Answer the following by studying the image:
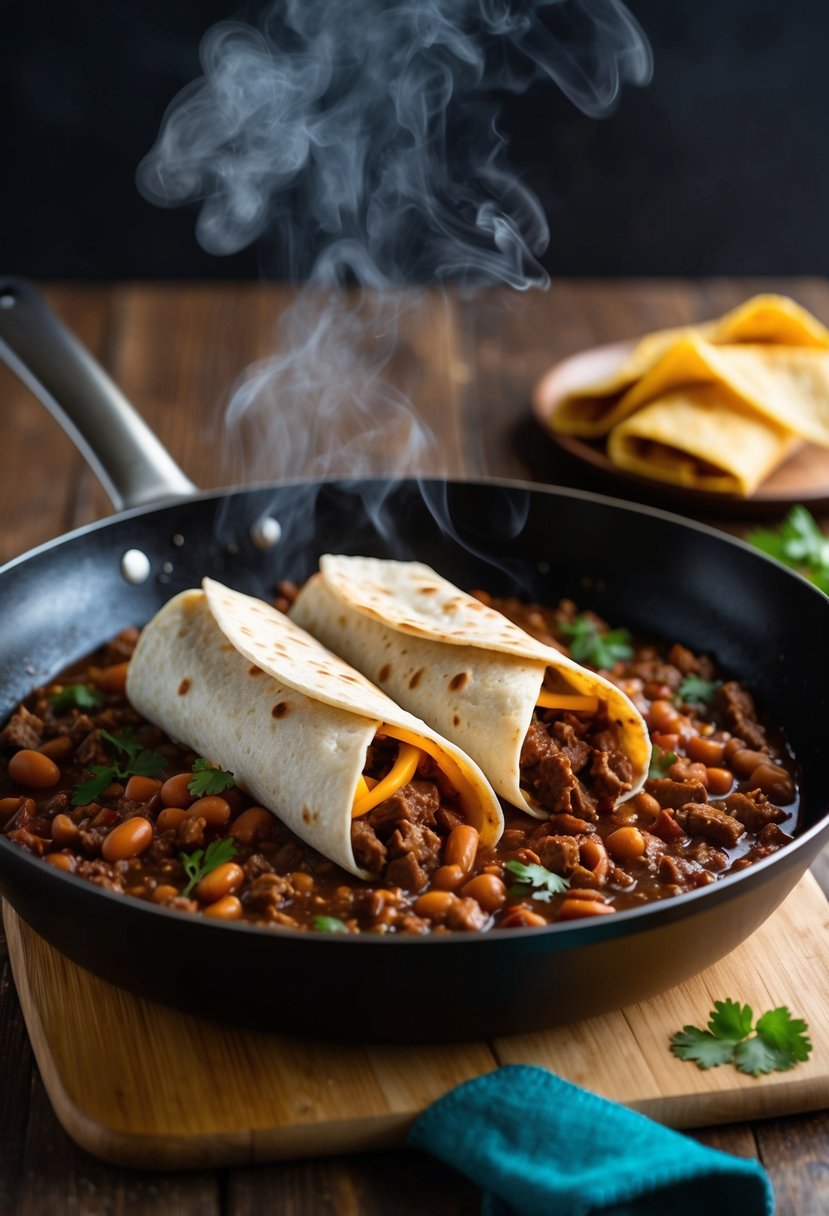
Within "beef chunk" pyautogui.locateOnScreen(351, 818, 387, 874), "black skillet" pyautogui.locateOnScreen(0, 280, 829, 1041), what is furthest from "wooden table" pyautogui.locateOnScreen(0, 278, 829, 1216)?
"beef chunk" pyautogui.locateOnScreen(351, 818, 387, 874)

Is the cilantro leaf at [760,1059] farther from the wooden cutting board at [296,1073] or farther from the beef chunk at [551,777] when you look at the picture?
the beef chunk at [551,777]

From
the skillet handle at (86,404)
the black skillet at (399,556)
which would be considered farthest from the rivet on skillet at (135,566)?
the skillet handle at (86,404)

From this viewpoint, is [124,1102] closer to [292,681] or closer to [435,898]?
[435,898]

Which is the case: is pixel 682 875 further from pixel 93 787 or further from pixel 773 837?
pixel 93 787

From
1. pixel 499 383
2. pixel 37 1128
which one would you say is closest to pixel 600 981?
pixel 37 1128

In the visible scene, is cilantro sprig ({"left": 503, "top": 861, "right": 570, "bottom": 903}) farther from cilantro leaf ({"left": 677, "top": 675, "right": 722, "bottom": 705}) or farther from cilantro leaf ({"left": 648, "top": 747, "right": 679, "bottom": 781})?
cilantro leaf ({"left": 677, "top": 675, "right": 722, "bottom": 705})

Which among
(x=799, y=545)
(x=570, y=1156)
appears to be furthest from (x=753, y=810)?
(x=799, y=545)
